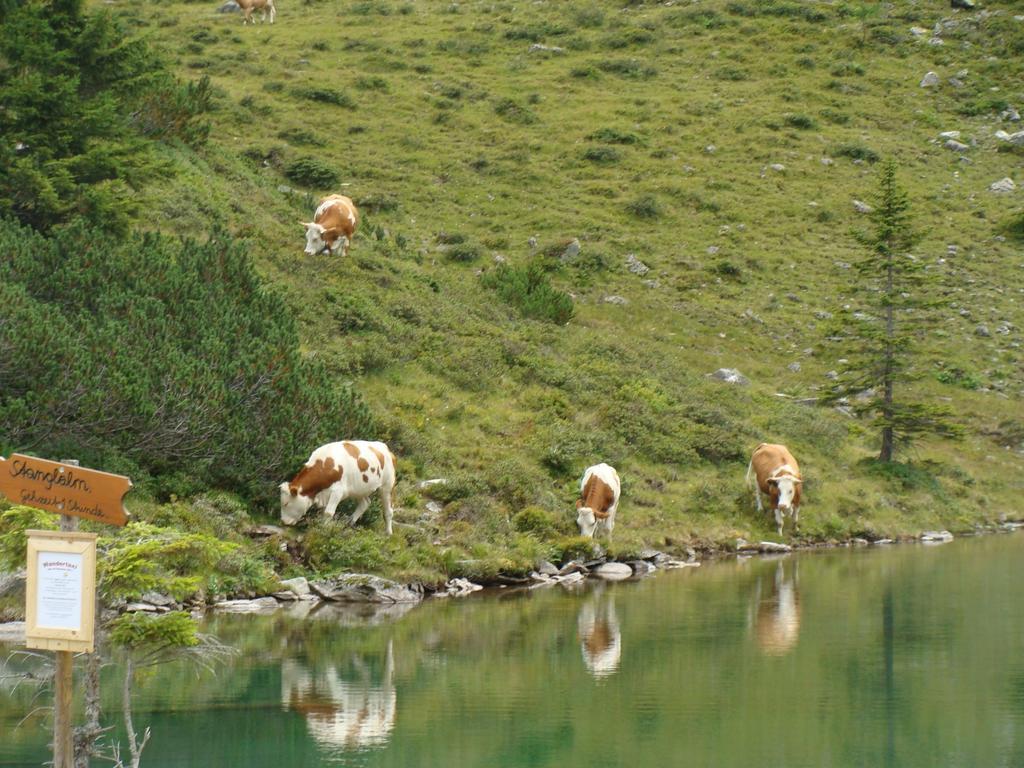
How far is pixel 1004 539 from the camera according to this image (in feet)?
113

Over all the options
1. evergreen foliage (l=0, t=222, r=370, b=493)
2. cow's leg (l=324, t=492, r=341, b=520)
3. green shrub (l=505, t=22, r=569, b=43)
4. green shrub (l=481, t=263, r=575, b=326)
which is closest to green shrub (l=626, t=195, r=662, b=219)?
green shrub (l=481, t=263, r=575, b=326)

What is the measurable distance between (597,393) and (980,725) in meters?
22.2

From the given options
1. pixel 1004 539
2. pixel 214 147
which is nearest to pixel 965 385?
pixel 1004 539

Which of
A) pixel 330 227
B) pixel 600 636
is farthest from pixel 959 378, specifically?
pixel 600 636

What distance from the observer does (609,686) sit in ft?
52.6

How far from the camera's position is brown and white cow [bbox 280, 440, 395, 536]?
936 inches

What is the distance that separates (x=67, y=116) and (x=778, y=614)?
19.4 meters

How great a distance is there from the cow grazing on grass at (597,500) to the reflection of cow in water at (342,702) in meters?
10.9

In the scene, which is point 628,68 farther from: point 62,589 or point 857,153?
point 62,589

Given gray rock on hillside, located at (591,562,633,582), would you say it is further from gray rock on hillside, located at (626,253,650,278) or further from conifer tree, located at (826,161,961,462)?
gray rock on hillside, located at (626,253,650,278)

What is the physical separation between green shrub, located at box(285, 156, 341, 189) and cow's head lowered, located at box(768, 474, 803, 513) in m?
25.8

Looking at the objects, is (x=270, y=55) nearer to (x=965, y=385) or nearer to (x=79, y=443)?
(x=965, y=385)

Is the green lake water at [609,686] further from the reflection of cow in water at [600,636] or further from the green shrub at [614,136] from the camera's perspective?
the green shrub at [614,136]

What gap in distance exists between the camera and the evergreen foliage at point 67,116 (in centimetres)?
2866
